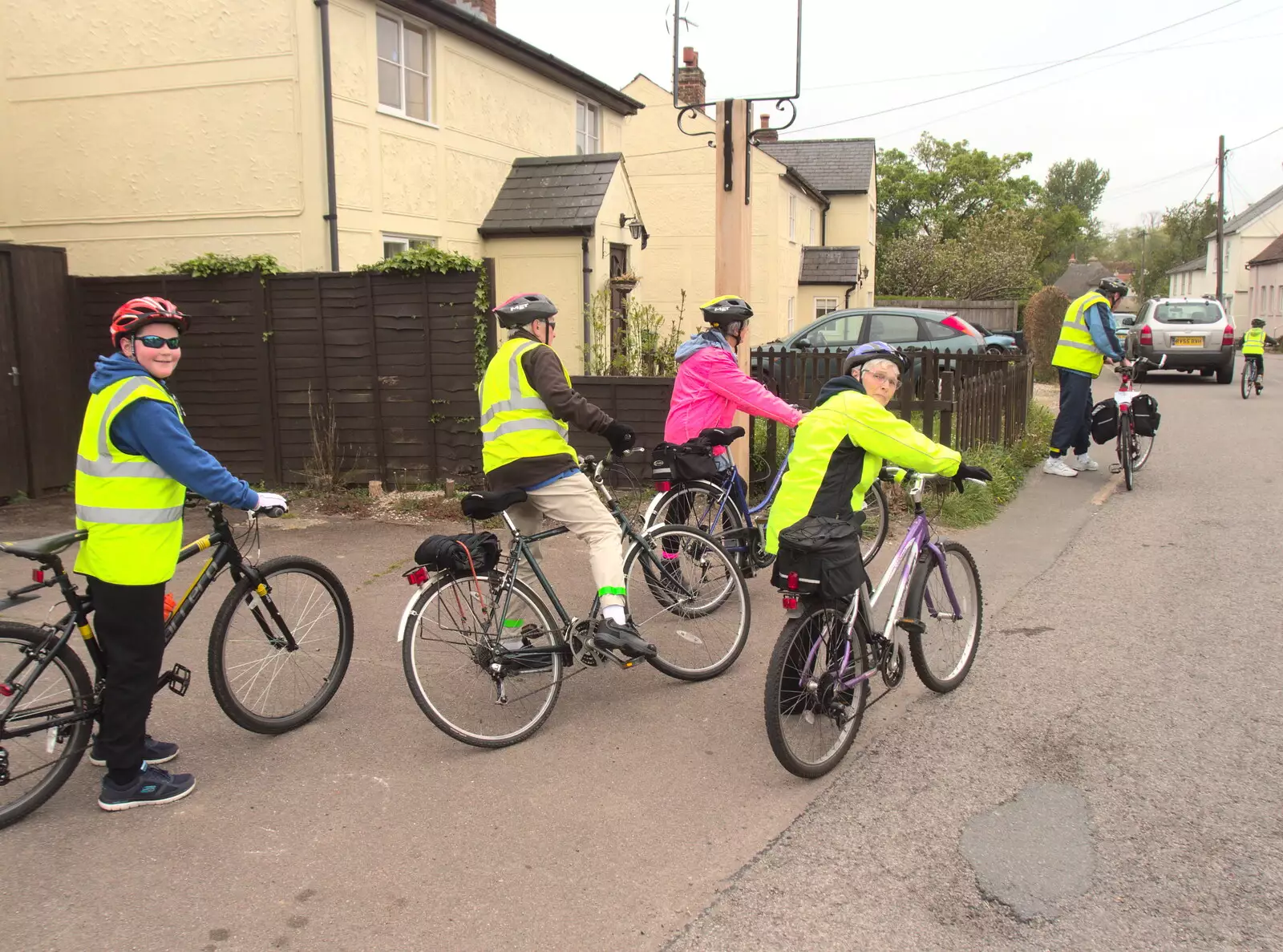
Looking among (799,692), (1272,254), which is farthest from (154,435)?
(1272,254)

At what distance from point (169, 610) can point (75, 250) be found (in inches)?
398

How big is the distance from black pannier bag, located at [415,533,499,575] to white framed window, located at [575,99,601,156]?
1460cm

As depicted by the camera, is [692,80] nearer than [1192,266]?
Yes

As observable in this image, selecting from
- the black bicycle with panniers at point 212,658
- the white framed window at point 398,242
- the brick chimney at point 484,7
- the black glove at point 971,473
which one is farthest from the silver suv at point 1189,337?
the black bicycle with panniers at point 212,658

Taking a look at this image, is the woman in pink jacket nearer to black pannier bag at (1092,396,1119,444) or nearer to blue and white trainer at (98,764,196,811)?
blue and white trainer at (98,764,196,811)

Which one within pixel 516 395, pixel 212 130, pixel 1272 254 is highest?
pixel 1272 254

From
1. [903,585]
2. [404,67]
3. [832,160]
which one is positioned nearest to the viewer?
[903,585]

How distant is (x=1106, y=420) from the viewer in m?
10.3

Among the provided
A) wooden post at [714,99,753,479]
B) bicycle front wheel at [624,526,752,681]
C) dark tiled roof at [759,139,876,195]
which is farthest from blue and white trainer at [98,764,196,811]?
dark tiled roof at [759,139,876,195]

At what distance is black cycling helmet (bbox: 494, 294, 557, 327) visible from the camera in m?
4.79

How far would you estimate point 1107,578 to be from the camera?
7.08m

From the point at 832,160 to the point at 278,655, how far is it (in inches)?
1498

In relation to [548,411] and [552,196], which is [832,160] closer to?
[552,196]

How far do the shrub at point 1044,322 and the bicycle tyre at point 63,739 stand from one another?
20.6 m
